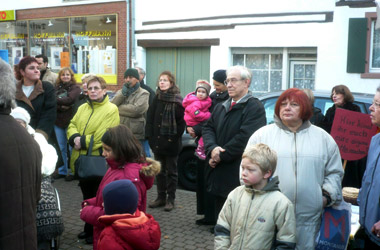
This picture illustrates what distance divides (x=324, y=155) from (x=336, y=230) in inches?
21.9

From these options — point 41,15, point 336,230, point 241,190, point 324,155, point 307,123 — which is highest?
point 41,15

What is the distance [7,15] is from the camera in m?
19.9

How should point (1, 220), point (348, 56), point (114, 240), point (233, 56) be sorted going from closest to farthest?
point (1, 220) → point (114, 240) → point (348, 56) → point (233, 56)

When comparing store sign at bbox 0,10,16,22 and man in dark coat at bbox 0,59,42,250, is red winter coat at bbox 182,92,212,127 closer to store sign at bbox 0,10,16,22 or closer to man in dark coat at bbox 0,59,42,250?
man in dark coat at bbox 0,59,42,250

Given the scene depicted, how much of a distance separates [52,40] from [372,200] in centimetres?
1730

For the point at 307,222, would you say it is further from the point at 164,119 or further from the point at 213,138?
the point at 164,119

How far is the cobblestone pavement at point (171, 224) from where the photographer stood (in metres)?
5.45

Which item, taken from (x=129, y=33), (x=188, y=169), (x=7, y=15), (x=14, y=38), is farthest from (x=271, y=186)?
(x=7, y=15)

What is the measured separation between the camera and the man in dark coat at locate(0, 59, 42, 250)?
8.23 ft

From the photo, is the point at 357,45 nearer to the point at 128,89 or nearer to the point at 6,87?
the point at 128,89

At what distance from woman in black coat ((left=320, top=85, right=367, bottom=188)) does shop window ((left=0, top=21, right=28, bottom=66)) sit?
16.1 metres

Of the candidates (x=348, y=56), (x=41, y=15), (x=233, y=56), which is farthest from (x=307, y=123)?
(x=41, y=15)

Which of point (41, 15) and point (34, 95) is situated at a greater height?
point (41, 15)

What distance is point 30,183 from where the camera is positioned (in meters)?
2.68
